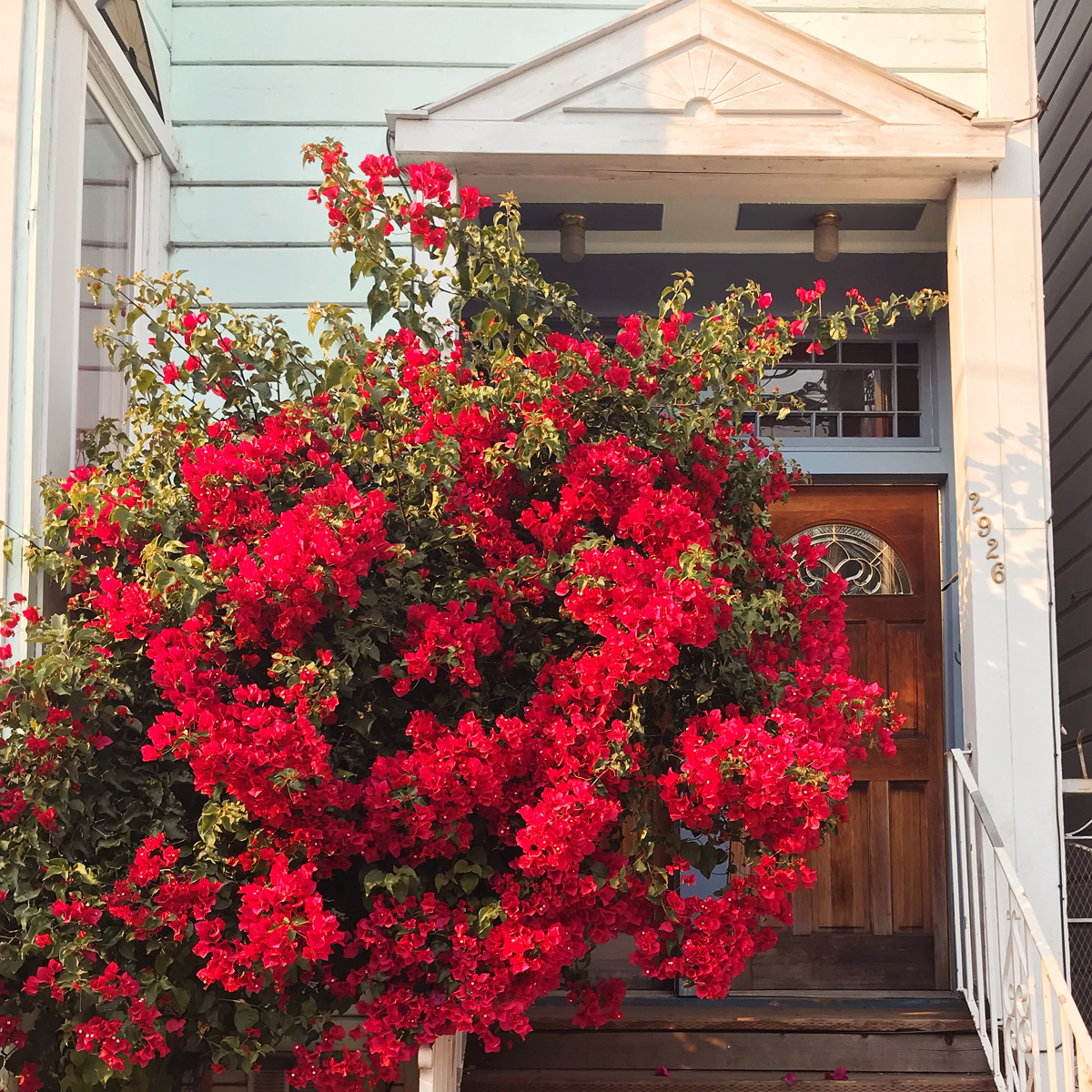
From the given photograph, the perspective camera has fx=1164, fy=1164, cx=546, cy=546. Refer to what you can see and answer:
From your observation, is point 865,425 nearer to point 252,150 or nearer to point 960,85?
point 960,85

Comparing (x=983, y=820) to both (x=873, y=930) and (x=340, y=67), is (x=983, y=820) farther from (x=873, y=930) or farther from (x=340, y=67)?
(x=340, y=67)

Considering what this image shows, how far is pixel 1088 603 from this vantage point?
15.7 feet

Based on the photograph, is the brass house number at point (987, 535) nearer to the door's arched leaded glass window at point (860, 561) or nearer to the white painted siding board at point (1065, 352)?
the door's arched leaded glass window at point (860, 561)

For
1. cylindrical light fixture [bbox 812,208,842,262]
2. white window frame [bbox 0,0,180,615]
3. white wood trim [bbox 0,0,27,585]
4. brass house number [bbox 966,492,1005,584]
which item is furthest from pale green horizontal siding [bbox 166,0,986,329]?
brass house number [bbox 966,492,1005,584]

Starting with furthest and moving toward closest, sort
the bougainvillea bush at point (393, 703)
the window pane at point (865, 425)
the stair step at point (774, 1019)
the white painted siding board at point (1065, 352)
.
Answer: the white painted siding board at point (1065, 352)
the window pane at point (865, 425)
the stair step at point (774, 1019)
the bougainvillea bush at point (393, 703)

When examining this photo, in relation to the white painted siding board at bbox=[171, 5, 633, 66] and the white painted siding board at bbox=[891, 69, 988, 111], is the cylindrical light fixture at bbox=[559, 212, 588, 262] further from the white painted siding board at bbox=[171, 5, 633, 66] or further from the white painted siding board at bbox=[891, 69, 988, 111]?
the white painted siding board at bbox=[891, 69, 988, 111]

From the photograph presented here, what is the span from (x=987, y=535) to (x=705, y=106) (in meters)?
1.63

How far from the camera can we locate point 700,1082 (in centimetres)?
332

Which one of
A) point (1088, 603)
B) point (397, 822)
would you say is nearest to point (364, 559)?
point (397, 822)

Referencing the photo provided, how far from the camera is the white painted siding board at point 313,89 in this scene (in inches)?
155

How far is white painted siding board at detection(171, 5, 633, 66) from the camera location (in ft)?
12.9

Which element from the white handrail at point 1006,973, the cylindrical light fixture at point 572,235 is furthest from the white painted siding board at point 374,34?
the white handrail at point 1006,973

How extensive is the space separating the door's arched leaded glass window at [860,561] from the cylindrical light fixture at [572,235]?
4.77ft

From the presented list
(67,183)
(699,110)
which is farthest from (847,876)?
(67,183)
